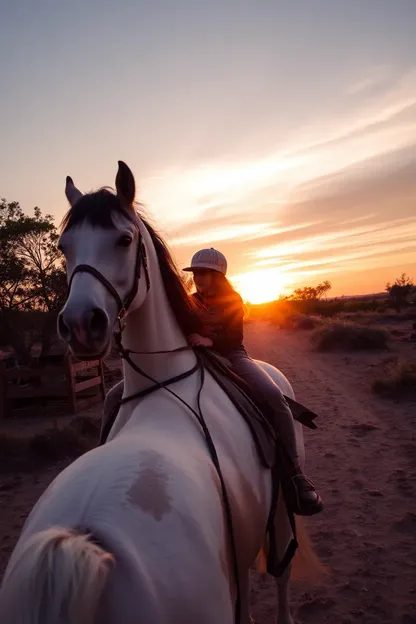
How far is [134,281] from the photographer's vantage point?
214cm

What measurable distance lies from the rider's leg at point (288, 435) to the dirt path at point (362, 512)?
1.27 m

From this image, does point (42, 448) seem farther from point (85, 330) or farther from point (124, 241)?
point (85, 330)

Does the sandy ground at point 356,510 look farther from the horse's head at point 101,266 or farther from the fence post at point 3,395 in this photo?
the fence post at point 3,395

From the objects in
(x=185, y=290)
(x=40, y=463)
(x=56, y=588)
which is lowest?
(x=40, y=463)

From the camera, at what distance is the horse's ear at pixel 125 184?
2.24m

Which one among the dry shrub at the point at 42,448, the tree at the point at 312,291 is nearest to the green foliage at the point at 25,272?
the dry shrub at the point at 42,448

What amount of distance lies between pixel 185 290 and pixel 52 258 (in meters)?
12.7

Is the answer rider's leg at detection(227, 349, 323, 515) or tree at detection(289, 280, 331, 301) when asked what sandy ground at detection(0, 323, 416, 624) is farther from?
tree at detection(289, 280, 331, 301)

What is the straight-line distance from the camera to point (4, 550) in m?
4.65

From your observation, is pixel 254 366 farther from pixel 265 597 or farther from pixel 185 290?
pixel 265 597

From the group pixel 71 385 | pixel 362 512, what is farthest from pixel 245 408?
pixel 71 385

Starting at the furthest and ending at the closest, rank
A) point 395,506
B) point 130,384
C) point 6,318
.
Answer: point 6,318, point 395,506, point 130,384

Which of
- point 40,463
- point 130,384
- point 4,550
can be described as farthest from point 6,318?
point 130,384

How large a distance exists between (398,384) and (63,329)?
32.3 ft
